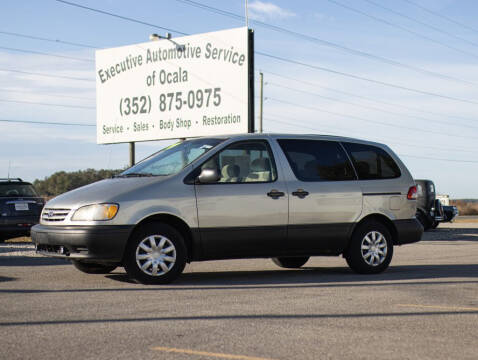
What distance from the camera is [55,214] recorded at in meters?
9.81

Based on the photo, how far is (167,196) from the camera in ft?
31.8

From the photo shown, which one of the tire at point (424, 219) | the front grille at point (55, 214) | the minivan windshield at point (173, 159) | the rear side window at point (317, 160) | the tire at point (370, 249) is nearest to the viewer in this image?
the front grille at point (55, 214)

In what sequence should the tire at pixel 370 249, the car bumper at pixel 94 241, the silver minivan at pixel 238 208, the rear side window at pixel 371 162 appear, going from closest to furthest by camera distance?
the car bumper at pixel 94 241 → the silver minivan at pixel 238 208 → the tire at pixel 370 249 → the rear side window at pixel 371 162

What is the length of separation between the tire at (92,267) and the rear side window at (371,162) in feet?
12.0

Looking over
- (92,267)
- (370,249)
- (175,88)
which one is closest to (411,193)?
(370,249)

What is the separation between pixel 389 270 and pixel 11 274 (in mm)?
5417

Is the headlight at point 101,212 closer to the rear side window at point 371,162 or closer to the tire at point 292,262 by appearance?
the rear side window at point 371,162

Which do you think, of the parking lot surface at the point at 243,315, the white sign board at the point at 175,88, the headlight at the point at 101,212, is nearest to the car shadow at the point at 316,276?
the parking lot surface at the point at 243,315

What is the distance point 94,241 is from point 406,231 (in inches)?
180

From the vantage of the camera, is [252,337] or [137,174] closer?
[252,337]

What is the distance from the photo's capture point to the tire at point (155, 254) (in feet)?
31.4

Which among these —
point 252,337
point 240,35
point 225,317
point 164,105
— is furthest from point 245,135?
point 164,105

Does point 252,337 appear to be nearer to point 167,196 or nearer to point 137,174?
point 167,196

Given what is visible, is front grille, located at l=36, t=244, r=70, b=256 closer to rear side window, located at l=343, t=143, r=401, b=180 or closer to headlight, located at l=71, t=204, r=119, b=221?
headlight, located at l=71, t=204, r=119, b=221
